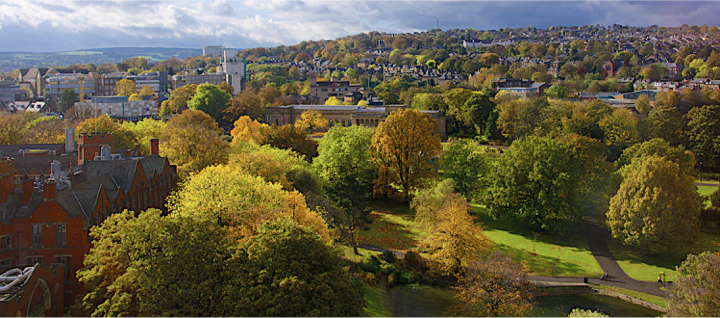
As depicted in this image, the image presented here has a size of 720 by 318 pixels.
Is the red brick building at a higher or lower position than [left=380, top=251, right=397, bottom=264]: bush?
higher

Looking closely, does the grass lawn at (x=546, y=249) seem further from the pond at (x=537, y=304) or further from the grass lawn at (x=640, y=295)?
the pond at (x=537, y=304)

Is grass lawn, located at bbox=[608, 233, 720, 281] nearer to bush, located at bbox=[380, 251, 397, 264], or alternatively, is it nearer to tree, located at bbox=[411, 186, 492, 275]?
tree, located at bbox=[411, 186, 492, 275]

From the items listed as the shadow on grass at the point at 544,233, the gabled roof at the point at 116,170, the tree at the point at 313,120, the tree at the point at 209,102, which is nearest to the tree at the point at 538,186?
the shadow on grass at the point at 544,233

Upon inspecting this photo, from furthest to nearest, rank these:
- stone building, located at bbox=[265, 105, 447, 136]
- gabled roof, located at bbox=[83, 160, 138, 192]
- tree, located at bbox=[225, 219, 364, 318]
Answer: stone building, located at bbox=[265, 105, 447, 136] < gabled roof, located at bbox=[83, 160, 138, 192] < tree, located at bbox=[225, 219, 364, 318]

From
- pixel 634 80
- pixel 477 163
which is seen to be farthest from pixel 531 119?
pixel 634 80

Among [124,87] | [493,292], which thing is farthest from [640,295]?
[124,87]

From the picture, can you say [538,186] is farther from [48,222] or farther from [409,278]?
[48,222]

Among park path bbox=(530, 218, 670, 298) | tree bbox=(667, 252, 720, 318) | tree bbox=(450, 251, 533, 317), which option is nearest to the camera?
tree bbox=(667, 252, 720, 318)

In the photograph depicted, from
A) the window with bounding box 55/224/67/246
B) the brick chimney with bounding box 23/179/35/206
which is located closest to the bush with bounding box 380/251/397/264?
the window with bounding box 55/224/67/246
